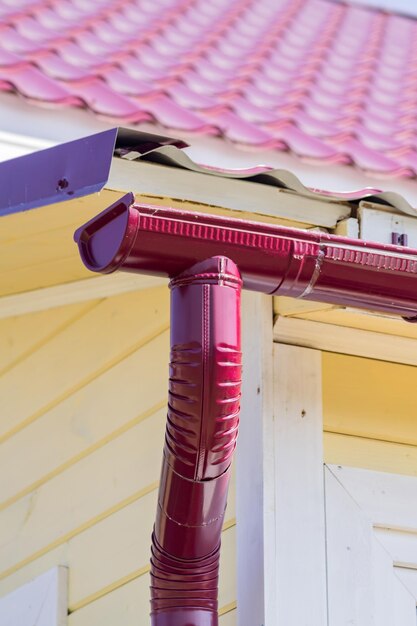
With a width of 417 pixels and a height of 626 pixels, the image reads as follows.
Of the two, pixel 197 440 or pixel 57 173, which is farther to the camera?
pixel 57 173

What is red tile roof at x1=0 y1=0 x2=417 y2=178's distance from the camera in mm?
3391

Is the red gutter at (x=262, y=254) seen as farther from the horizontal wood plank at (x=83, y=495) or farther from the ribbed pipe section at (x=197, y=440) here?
the horizontal wood plank at (x=83, y=495)

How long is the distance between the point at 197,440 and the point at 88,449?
1.06m

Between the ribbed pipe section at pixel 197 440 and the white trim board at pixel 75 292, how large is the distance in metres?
0.89

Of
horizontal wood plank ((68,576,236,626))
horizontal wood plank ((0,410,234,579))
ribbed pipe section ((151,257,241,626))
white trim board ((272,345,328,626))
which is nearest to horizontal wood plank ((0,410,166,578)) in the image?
horizontal wood plank ((0,410,234,579))

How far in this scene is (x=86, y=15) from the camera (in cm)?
427

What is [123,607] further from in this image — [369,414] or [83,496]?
[369,414]

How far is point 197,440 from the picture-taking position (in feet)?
8.78

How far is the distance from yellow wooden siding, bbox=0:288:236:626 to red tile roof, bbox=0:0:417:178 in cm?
52

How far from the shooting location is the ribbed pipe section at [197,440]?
267 cm

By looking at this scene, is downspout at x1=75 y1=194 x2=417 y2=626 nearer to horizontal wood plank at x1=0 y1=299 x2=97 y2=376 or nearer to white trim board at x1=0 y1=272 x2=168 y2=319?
white trim board at x1=0 y1=272 x2=168 y2=319

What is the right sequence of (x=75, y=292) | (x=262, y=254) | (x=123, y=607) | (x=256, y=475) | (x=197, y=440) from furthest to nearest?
(x=75, y=292), (x=123, y=607), (x=256, y=475), (x=262, y=254), (x=197, y=440)

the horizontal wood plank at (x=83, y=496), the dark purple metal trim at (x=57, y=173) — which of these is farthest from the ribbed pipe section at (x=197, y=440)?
the horizontal wood plank at (x=83, y=496)

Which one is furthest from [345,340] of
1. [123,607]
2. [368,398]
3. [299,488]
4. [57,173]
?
[57,173]
